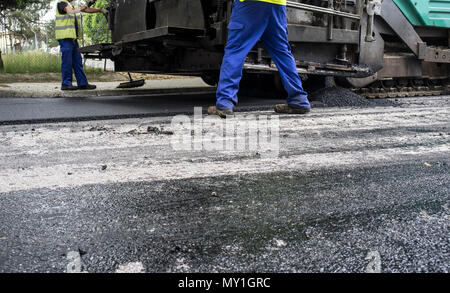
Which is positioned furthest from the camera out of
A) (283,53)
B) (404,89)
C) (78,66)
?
(78,66)

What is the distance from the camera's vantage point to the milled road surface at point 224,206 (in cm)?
130

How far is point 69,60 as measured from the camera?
7574 millimetres

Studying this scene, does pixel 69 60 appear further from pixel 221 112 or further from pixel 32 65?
pixel 221 112

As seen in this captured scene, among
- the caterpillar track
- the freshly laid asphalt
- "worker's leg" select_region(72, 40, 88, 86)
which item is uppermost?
"worker's leg" select_region(72, 40, 88, 86)

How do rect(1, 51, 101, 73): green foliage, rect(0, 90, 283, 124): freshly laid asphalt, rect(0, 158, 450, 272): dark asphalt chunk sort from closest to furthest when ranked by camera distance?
rect(0, 158, 450, 272): dark asphalt chunk → rect(0, 90, 283, 124): freshly laid asphalt → rect(1, 51, 101, 73): green foliage

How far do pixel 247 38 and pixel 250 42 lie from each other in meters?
0.05

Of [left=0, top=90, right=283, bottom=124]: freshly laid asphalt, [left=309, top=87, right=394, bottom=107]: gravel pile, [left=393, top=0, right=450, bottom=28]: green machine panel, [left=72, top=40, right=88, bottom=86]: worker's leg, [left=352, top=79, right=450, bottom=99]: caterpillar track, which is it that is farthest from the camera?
[left=72, top=40, right=88, bottom=86]: worker's leg

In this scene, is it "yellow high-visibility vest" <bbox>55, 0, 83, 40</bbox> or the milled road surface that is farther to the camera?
"yellow high-visibility vest" <bbox>55, 0, 83, 40</bbox>

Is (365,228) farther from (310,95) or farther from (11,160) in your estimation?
Result: (310,95)

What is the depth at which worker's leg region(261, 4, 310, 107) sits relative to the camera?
465 centimetres

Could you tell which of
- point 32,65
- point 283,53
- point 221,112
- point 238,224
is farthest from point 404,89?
point 32,65

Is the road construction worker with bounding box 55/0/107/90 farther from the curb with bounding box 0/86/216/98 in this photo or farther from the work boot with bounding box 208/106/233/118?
the work boot with bounding box 208/106/233/118

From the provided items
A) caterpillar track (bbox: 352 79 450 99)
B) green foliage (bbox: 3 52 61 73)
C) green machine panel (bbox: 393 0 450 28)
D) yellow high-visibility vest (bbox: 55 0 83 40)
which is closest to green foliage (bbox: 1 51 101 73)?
green foliage (bbox: 3 52 61 73)

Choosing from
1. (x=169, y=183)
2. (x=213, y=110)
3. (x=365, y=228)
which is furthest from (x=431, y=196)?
(x=213, y=110)
